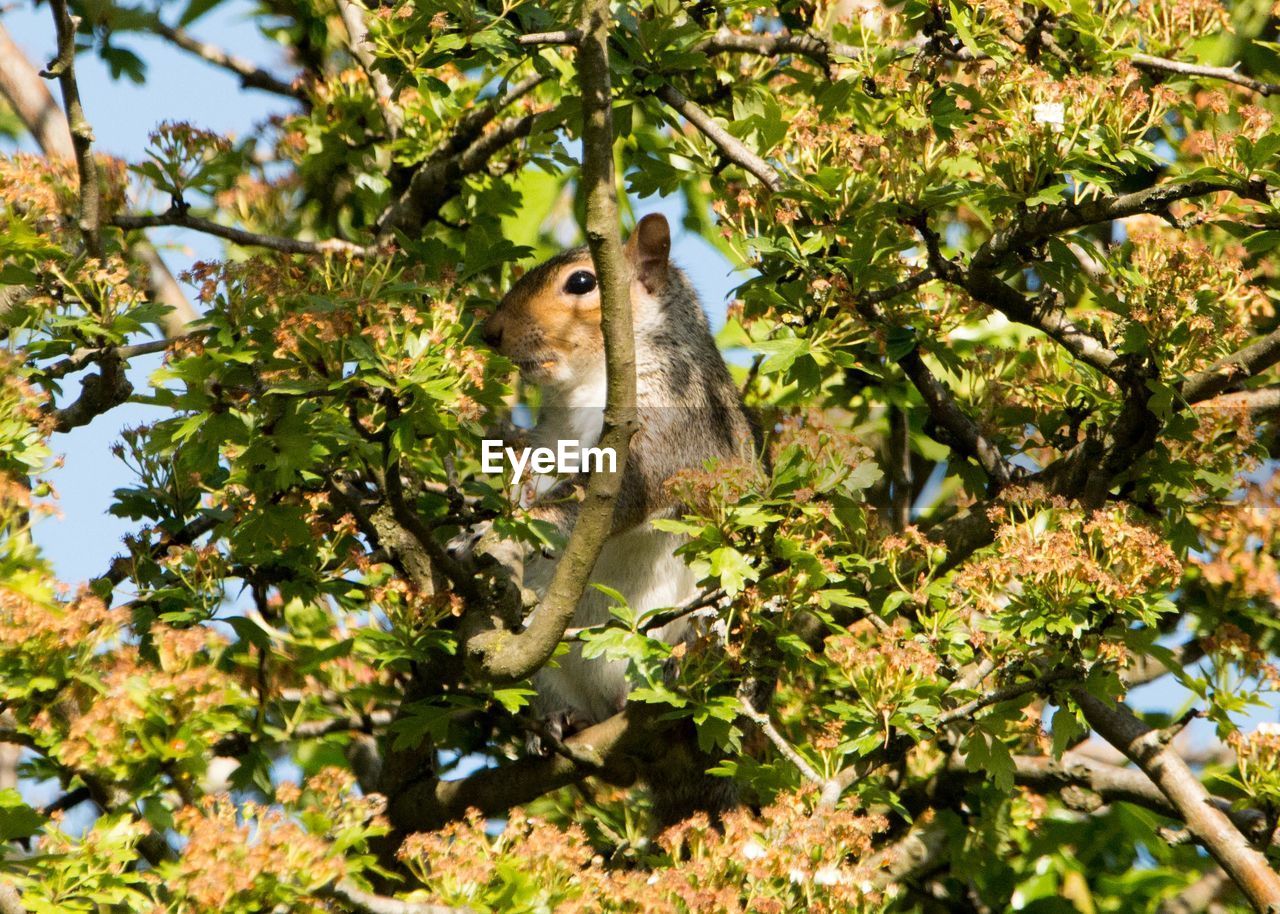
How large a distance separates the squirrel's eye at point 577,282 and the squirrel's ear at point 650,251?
22 centimetres

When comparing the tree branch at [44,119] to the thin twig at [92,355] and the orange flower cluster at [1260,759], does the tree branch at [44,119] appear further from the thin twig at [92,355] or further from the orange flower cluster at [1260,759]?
the orange flower cluster at [1260,759]

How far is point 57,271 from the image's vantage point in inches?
135

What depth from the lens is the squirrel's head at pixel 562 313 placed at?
16.8 feet

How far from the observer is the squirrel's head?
5.13 metres

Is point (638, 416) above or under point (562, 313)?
under

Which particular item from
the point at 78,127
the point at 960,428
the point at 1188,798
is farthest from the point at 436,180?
the point at 1188,798

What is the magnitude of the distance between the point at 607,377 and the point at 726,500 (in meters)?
0.37

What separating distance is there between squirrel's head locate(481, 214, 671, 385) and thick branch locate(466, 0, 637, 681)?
5.48ft

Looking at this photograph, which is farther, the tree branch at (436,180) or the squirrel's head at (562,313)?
the squirrel's head at (562,313)

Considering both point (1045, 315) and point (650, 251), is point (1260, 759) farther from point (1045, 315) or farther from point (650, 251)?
point (650, 251)

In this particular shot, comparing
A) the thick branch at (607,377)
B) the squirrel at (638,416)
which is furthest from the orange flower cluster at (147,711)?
the squirrel at (638,416)

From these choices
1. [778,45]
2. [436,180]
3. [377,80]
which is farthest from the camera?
[377,80]

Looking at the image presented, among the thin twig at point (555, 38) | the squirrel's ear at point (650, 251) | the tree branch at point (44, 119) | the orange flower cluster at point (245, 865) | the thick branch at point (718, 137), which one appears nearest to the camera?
the orange flower cluster at point (245, 865)

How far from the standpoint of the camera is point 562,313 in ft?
17.2
